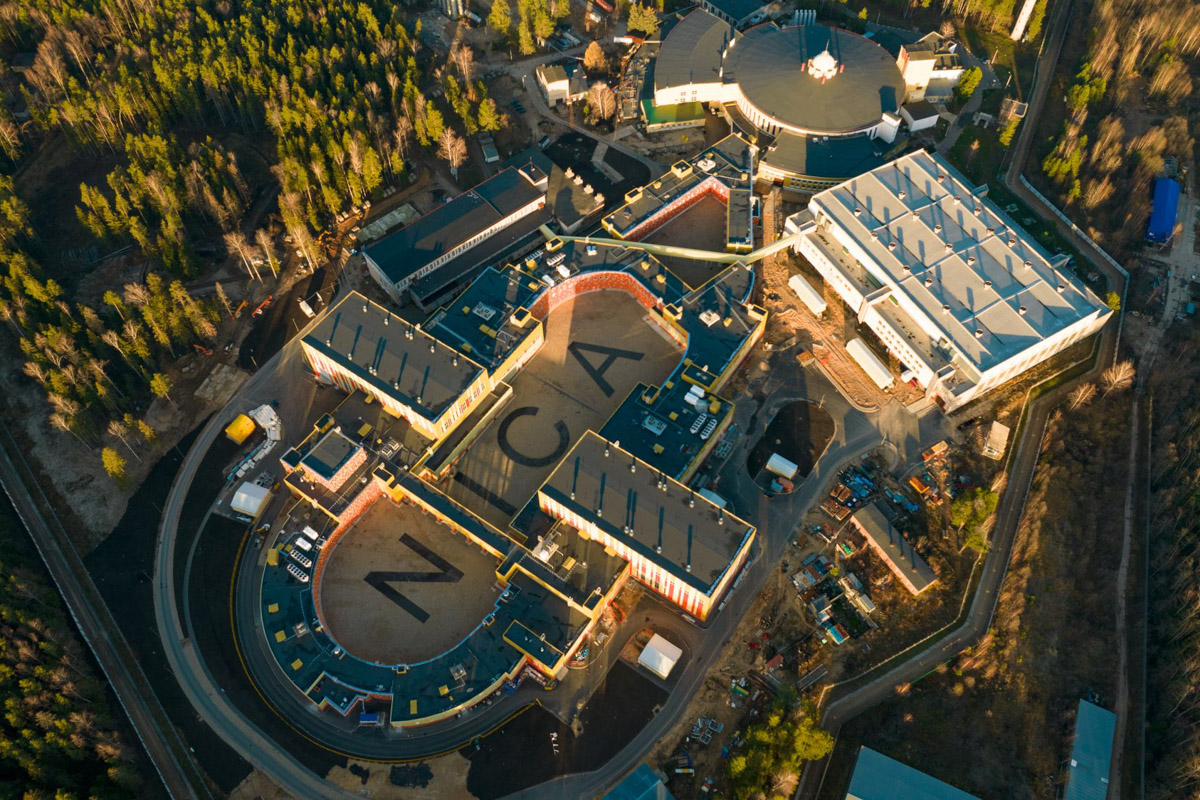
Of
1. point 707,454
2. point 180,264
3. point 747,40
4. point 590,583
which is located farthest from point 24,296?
point 747,40

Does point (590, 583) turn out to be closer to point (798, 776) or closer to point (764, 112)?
point (798, 776)

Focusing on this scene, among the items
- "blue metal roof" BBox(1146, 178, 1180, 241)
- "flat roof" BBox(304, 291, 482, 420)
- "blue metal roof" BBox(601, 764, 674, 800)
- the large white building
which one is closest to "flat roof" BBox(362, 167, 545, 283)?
"flat roof" BBox(304, 291, 482, 420)

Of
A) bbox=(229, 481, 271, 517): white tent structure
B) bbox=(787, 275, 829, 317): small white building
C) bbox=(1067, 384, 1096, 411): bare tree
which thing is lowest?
bbox=(229, 481, 271, 517): white tent structure

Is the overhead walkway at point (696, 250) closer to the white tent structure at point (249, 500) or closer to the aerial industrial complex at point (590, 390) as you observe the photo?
the aerial industrial complex at point (590, 390)

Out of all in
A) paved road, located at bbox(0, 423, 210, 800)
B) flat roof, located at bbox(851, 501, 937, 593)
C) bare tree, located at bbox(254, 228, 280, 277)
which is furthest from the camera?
bare tree, located at bbox(254, 228, 280, 277)

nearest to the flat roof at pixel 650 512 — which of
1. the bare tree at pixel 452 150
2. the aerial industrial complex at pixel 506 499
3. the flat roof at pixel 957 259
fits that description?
the aerial industrial complex at pixel 506 499

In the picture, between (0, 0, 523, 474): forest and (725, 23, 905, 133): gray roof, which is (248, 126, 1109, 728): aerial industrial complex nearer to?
(725, 23, 905, 133): gray roof
